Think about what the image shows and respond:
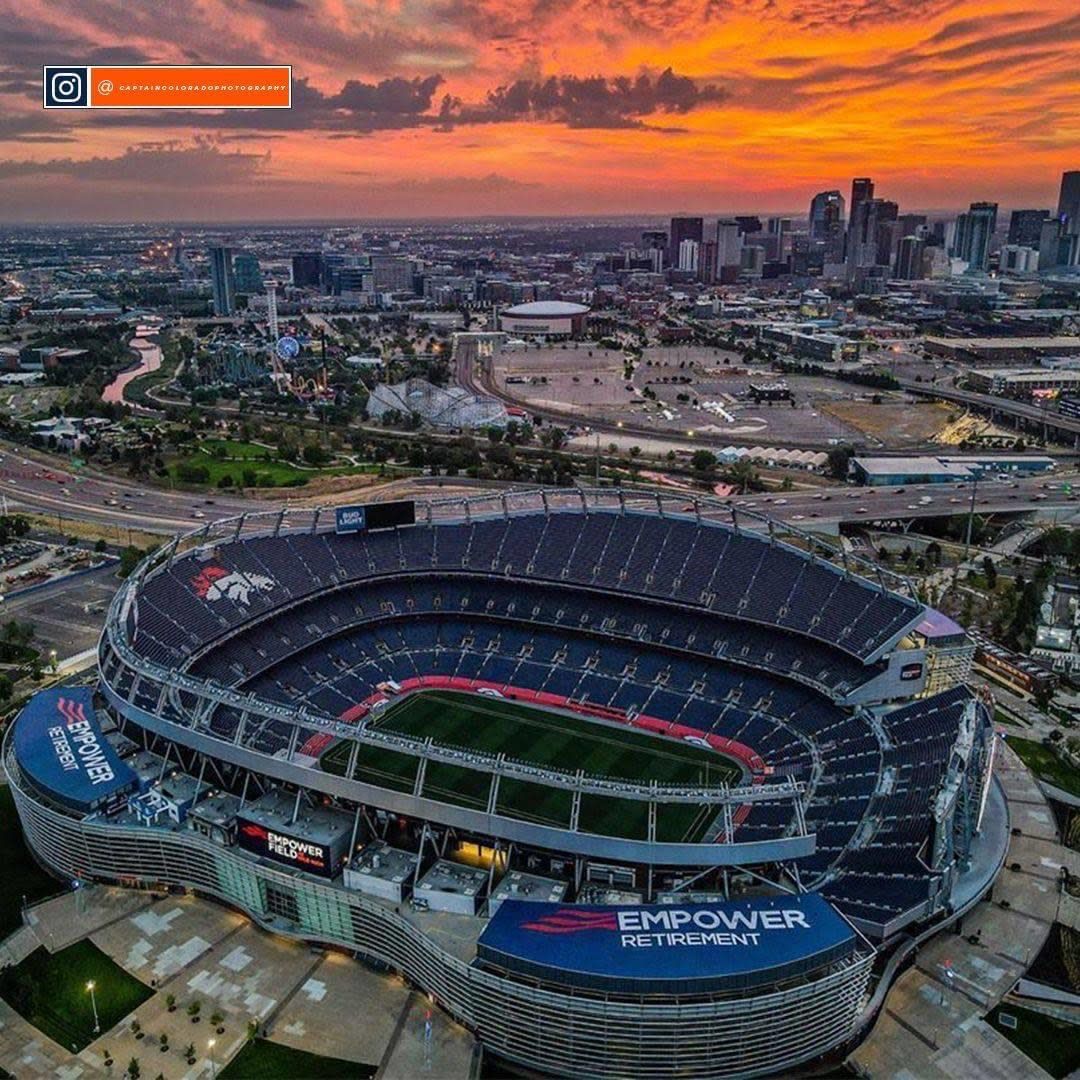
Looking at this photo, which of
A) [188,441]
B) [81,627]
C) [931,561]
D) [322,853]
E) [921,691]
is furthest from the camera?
[188,441]

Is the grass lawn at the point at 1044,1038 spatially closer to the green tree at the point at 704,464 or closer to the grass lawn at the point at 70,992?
the grass lawn at the point at 70,992

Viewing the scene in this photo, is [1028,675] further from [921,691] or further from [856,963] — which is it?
[856,963]

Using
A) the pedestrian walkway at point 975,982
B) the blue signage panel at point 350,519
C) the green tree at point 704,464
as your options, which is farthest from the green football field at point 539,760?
the green tree at point 704,464

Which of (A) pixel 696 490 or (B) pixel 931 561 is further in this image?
(A) pixel 696 490

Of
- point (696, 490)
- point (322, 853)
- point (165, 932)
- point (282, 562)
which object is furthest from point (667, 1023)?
point (696, 490)

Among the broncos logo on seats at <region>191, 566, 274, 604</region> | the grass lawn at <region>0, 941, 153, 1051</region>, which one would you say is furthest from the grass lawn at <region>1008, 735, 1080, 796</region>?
the broncos logo on seats at <region>191, 566, 274, 604</region>
